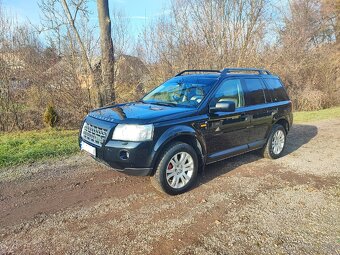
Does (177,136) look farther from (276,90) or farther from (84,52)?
(84,52)

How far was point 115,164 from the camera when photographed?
3.69 m

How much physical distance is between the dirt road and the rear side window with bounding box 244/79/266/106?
1.29 m

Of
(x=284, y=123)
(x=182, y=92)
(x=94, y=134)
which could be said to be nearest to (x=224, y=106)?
(x=182, y=92)

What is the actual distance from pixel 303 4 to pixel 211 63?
13278mm

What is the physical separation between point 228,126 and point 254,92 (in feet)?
3.71

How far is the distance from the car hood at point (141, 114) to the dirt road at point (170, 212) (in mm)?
1131

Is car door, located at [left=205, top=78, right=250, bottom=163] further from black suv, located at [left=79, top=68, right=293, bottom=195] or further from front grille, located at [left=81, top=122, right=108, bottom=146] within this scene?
front grille, located at [left=81, top=122, right=108, bottom=146]

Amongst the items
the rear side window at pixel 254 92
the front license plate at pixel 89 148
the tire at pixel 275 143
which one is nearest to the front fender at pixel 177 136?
the front license plate at pixel 89 148

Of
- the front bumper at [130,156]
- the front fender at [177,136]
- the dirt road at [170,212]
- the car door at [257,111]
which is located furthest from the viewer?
the car door at [257,111]

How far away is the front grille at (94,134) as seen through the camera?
3814 millimetres

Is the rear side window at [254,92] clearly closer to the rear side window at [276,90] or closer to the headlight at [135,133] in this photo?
the rear side window at [276,90]

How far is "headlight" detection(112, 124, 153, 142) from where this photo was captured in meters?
3.61

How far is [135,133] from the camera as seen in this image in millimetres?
3611

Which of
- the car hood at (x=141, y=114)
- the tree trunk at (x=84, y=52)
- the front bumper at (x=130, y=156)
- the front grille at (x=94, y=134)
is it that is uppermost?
the tree trunk at (x=84, y=52)
